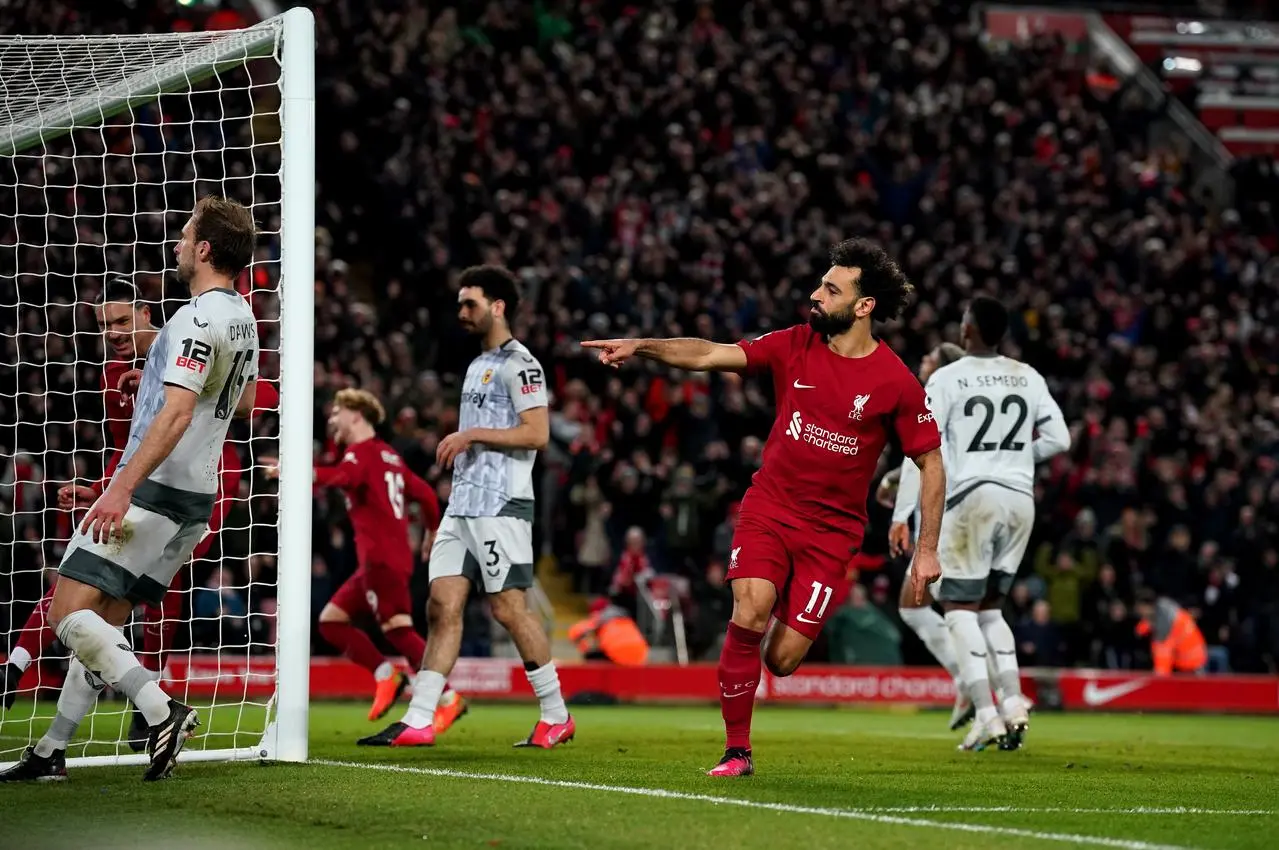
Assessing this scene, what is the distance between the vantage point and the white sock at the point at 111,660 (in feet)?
22.1

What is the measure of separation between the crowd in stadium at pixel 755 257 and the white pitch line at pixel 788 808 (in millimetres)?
7884

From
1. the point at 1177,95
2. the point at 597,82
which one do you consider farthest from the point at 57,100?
the point at 1177,95

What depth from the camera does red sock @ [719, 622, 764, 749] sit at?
725cm

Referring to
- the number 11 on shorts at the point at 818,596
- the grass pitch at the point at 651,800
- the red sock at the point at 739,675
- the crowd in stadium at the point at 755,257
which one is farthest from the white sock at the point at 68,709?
the crowd in stadium at the point at 755,257

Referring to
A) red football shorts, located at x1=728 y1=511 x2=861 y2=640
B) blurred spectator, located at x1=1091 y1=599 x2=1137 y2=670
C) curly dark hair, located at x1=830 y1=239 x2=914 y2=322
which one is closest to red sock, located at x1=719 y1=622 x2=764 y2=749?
red football shorts, located at x1=728 y1=511 x2=861 y2=640

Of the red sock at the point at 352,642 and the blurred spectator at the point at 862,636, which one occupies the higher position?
the red sock at the point at 352,642

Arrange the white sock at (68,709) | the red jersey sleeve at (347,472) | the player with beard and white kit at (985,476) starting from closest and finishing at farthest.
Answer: the white sock at (68,709) < the player with beard and white kit at (985,476) < the red jersey sleeve at (347,472)

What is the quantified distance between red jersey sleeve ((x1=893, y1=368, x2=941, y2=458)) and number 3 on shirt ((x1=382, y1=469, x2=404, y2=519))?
14.7 ft

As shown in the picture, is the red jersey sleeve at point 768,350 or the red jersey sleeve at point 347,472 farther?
the red jersey sleeve at point 347,472

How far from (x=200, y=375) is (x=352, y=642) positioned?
170 inches

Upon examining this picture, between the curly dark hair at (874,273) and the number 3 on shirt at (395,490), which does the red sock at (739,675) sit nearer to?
the curly dark hair at (874,273)

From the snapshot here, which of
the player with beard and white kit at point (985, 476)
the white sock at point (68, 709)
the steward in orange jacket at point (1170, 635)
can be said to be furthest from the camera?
the steward in orange jacket at point (1170, 635)

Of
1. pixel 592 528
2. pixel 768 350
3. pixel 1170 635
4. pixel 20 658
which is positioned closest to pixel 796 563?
pixel 768 350

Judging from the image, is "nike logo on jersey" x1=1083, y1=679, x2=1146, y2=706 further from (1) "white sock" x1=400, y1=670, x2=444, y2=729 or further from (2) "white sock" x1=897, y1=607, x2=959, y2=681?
(1) "white sock" x1=400, y1=670, x2=444, y2=729
